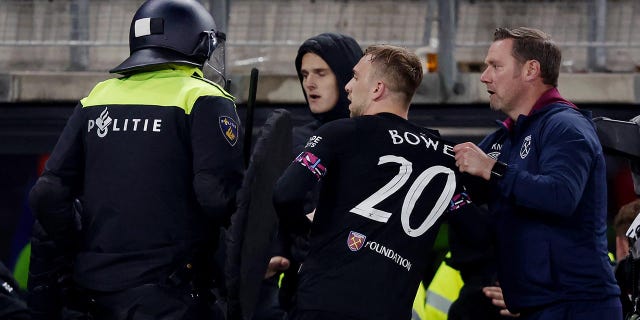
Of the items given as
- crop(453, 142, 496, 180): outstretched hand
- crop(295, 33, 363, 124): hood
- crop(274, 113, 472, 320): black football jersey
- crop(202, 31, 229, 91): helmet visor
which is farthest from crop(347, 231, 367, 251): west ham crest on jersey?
crop(295, 33, 363, 124): hood

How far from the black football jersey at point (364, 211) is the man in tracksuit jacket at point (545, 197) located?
0.70 feet

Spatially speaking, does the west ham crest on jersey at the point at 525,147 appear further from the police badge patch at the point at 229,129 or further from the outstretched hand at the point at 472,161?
the police badge patch at the point at 229,129

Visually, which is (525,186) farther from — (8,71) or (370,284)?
(8,71)

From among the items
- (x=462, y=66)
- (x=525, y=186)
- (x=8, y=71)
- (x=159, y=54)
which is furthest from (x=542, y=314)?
(x=8, y=71)

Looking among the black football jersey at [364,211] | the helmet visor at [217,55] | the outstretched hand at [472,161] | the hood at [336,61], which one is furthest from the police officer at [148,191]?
the hood at [336,61]

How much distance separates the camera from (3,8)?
339 inches

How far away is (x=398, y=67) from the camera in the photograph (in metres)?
4.39

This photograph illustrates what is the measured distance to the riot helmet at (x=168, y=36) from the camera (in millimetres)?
4711

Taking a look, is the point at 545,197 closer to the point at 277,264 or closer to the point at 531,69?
the point at 531,69

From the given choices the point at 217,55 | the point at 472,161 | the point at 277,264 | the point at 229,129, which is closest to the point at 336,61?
the point at 217,55

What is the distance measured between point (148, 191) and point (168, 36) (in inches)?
24.9

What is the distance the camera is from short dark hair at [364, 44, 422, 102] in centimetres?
438

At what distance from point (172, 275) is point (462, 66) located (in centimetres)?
458

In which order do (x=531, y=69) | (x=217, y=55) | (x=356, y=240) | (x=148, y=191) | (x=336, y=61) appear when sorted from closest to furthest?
(x=356, y=240) < (x=148, y=191) < (x=531, y=69) < (x=217, y=55) < (x=336, y=61)
